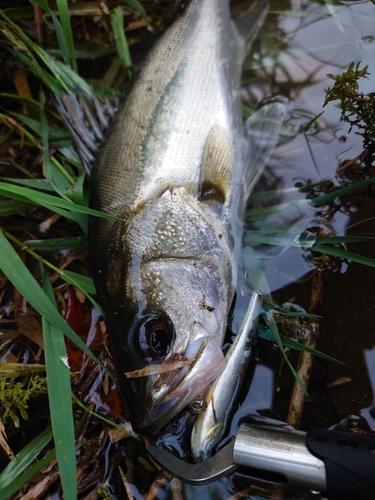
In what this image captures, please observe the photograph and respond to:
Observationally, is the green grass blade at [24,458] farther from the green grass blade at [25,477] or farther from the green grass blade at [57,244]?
the green grass blade at [57,244]

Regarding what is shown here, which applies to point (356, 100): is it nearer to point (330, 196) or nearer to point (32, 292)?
point (330, 196)

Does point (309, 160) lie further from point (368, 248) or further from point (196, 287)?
point (196, 287)

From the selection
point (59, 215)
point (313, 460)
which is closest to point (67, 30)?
point (59, 215)

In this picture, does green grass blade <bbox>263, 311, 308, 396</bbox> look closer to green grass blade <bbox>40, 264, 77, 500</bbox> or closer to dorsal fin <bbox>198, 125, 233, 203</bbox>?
dorsal fin <bbox>198, 125, 233, 203</bbox>

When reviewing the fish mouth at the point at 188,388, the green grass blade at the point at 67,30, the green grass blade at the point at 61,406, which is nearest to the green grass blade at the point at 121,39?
the green grass blade at the point at 67,30

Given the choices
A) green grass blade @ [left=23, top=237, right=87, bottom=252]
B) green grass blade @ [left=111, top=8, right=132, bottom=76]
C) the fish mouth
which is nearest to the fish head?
the fish mouth

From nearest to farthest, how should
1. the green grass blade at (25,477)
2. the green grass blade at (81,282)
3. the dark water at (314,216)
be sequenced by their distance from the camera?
the green grass blade at (25,477), the dark water at (314,216), the green grass blade at (81,282)

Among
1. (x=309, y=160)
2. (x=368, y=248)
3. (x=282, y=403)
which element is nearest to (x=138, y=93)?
(x=309, y=160)
